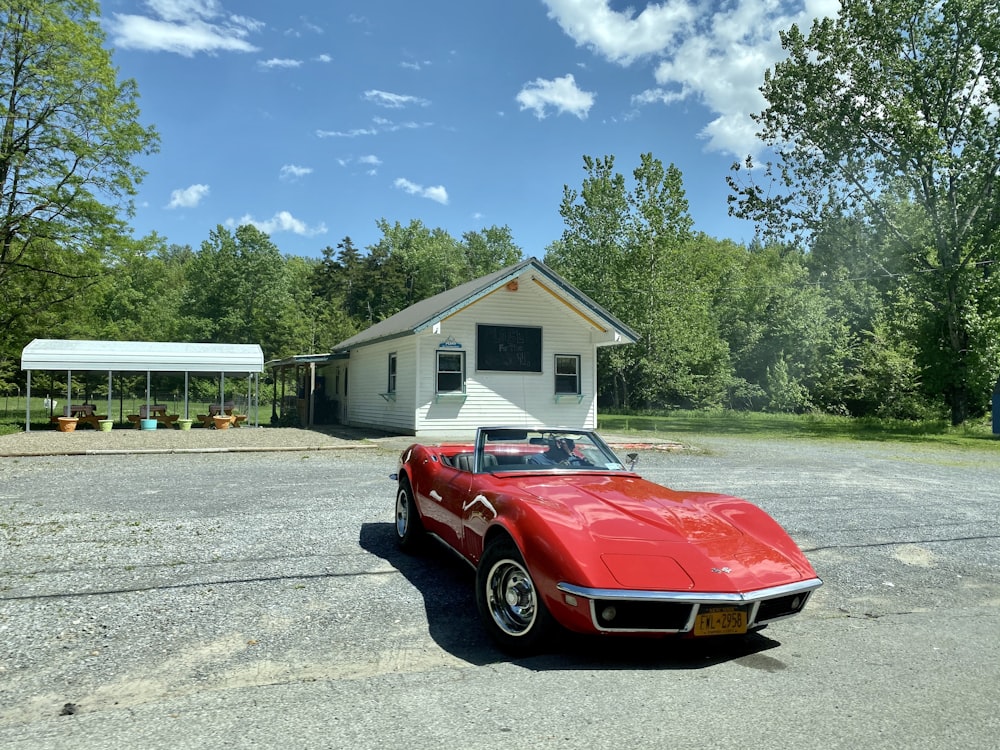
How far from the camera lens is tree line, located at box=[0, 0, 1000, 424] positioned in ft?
78.3

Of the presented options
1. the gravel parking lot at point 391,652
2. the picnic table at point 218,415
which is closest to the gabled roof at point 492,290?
the picnic table at point 218,415

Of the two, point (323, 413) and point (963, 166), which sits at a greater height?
point (963, 166)

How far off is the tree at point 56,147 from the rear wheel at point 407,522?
22.4 m

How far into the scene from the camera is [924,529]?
766cm

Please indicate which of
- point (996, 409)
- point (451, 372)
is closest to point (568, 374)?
point (451, 372)

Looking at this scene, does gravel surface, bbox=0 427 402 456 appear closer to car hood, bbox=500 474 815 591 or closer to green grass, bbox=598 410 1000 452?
green grass, bbox=598 410 1000 452

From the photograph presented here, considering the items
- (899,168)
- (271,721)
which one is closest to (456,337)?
(271,721)

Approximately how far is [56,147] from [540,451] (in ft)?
85.9

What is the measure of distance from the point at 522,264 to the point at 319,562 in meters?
14.8

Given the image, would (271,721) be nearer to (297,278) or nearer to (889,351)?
(889,351)

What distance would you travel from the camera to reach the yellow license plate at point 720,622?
353cm

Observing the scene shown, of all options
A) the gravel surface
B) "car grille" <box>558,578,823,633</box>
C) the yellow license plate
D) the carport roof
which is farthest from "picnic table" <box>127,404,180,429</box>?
the yellow license plate

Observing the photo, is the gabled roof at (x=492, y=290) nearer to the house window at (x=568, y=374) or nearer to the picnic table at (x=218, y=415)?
the house window at (x=568, y=374)

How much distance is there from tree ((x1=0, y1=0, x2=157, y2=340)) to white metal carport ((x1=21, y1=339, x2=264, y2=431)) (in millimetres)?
3312
